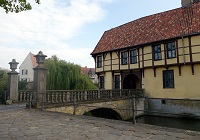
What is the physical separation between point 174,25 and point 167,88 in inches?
235

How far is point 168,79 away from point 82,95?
8657 millimetres

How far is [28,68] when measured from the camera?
125ft

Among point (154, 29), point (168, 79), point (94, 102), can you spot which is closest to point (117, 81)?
point (168, 79)

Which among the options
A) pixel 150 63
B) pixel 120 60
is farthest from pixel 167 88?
pixel 120 60

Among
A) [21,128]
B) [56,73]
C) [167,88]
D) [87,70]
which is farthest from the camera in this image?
[87,70]

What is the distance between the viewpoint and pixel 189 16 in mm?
16344

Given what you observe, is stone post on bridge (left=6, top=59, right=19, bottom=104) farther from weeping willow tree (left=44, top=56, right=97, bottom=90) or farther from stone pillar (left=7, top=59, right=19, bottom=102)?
weeping willow tree (left=44, top=56, right=97, bottom=90)

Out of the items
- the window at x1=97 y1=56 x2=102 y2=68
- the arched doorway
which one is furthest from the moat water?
the window at x1=97 y1=56 x2=102 y2=68

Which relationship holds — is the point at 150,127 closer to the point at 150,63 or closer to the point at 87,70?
the point at 150,63

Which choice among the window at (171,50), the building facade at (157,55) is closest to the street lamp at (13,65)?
the building facade at (157,55)

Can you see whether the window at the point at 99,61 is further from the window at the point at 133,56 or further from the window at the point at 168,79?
the window at the point at 168,79

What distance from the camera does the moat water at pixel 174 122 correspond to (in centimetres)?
1321

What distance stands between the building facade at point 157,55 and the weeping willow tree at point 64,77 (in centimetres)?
249

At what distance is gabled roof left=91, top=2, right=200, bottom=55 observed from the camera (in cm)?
1569
